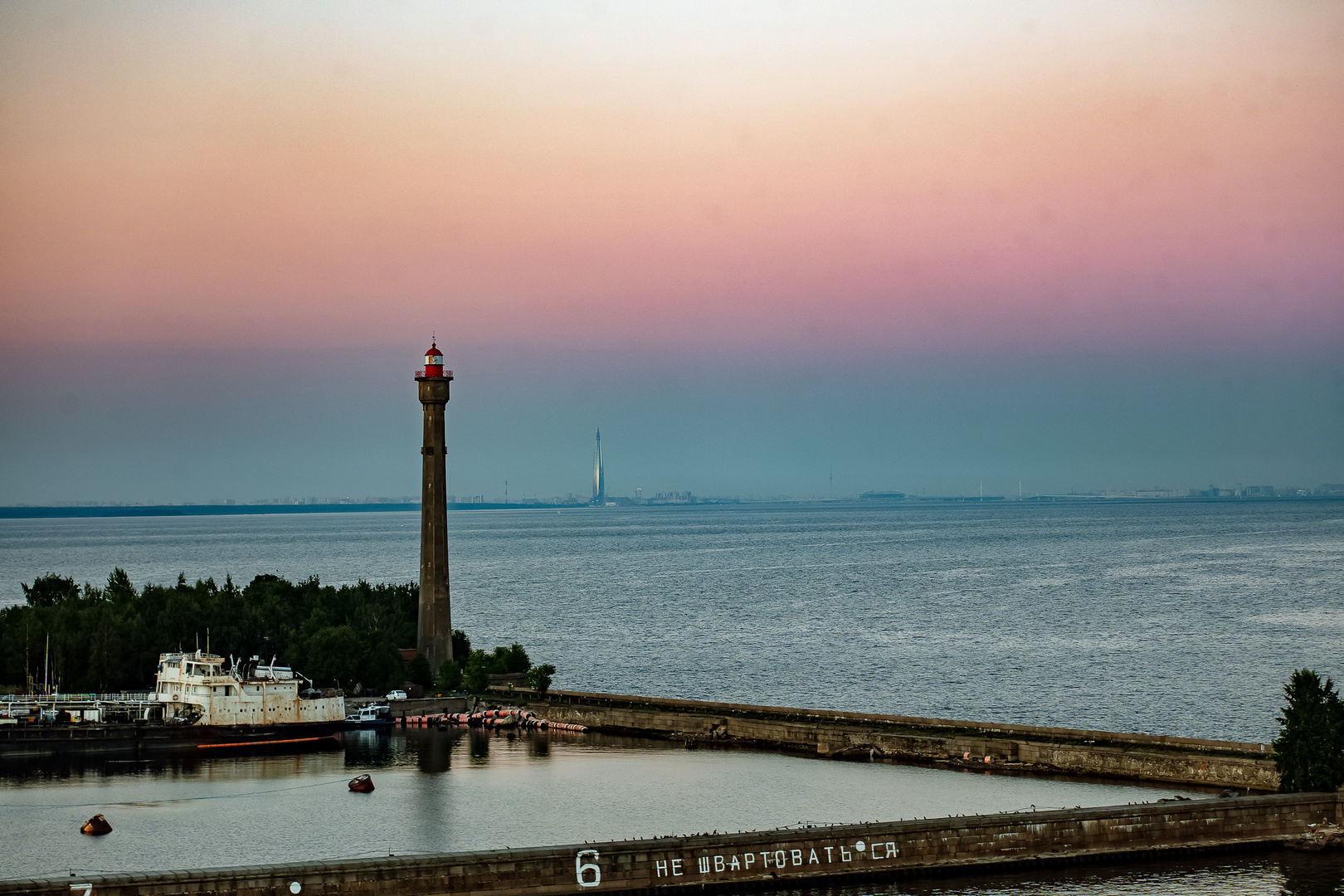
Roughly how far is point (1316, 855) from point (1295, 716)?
15.7 ft

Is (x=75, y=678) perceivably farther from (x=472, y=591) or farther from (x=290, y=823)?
(x=472, y=591)

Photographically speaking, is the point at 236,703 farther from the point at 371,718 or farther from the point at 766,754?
the point at 766,754

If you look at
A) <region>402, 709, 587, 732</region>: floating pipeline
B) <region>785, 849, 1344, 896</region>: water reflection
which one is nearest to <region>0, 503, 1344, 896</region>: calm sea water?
<region>785, 849, 1344, 896</region>: water reflection

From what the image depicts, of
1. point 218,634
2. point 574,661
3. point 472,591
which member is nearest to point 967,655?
point 574,661

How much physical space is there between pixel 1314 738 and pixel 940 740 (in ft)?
55.0

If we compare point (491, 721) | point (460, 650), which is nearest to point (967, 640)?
point (460, 650)

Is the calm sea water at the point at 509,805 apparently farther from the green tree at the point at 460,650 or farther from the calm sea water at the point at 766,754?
the green tree at the point at 460,650

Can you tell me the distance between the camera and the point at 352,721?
72.3 m

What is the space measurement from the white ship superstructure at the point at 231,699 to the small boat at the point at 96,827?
68.2 ft

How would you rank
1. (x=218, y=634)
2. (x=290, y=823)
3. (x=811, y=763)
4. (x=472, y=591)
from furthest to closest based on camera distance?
(x=472, y=591) → (x=218, y=634) → (x=811, y=763) → (x=290, y=823)

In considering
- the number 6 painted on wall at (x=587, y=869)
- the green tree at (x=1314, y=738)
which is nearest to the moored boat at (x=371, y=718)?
the number 6 painted on wall at (x=587, y=869)

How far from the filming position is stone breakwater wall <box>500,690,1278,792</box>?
163 ft

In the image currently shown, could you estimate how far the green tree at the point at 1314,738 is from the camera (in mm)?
42750

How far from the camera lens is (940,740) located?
185 ft
